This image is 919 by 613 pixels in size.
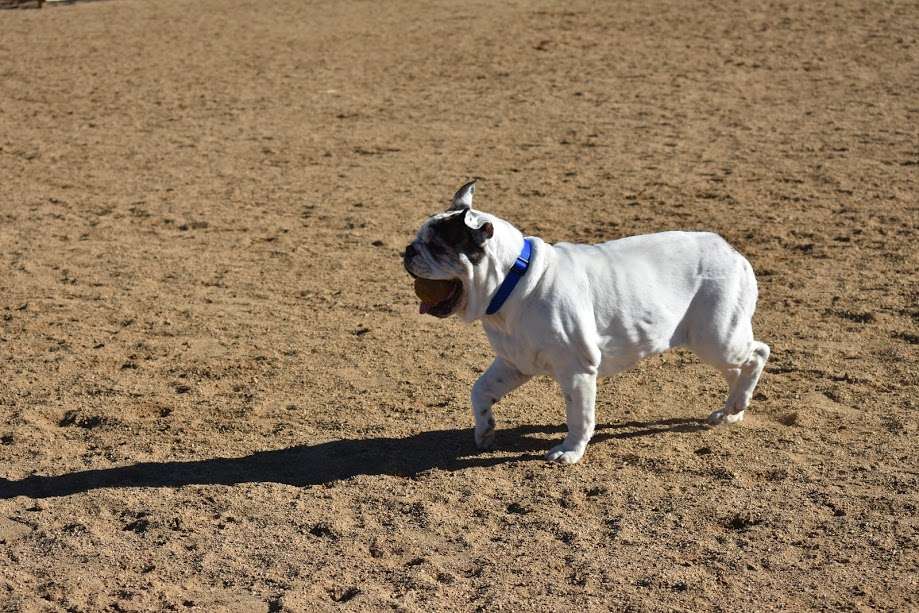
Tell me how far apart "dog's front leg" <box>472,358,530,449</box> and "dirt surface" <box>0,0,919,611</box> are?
18cm

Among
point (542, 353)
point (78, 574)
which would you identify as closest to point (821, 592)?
point (542, 353)

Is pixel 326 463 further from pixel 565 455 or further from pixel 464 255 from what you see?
pixel 464 255

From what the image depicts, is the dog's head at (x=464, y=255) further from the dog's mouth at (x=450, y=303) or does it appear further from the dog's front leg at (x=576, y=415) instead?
the dog's front leg at (x=576, y=415)

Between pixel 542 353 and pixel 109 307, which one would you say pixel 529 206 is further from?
pixel 542 353

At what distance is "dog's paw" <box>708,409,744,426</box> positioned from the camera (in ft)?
24.2

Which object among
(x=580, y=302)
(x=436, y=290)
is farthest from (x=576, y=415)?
(x=436, y=290)

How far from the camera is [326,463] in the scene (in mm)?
6918

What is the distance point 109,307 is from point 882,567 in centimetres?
628

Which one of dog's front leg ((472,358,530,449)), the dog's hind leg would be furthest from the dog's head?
the dog's hind leg

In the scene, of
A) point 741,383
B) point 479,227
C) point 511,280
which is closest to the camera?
point 479,227

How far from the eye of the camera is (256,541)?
5973mm

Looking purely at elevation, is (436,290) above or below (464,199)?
below

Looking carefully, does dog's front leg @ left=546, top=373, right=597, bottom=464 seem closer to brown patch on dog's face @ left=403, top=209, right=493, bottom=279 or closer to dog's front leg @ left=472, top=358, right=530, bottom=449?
dog's front leg @ left=472, top=358, right=530, bottom=449

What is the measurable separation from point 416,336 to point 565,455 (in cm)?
248
